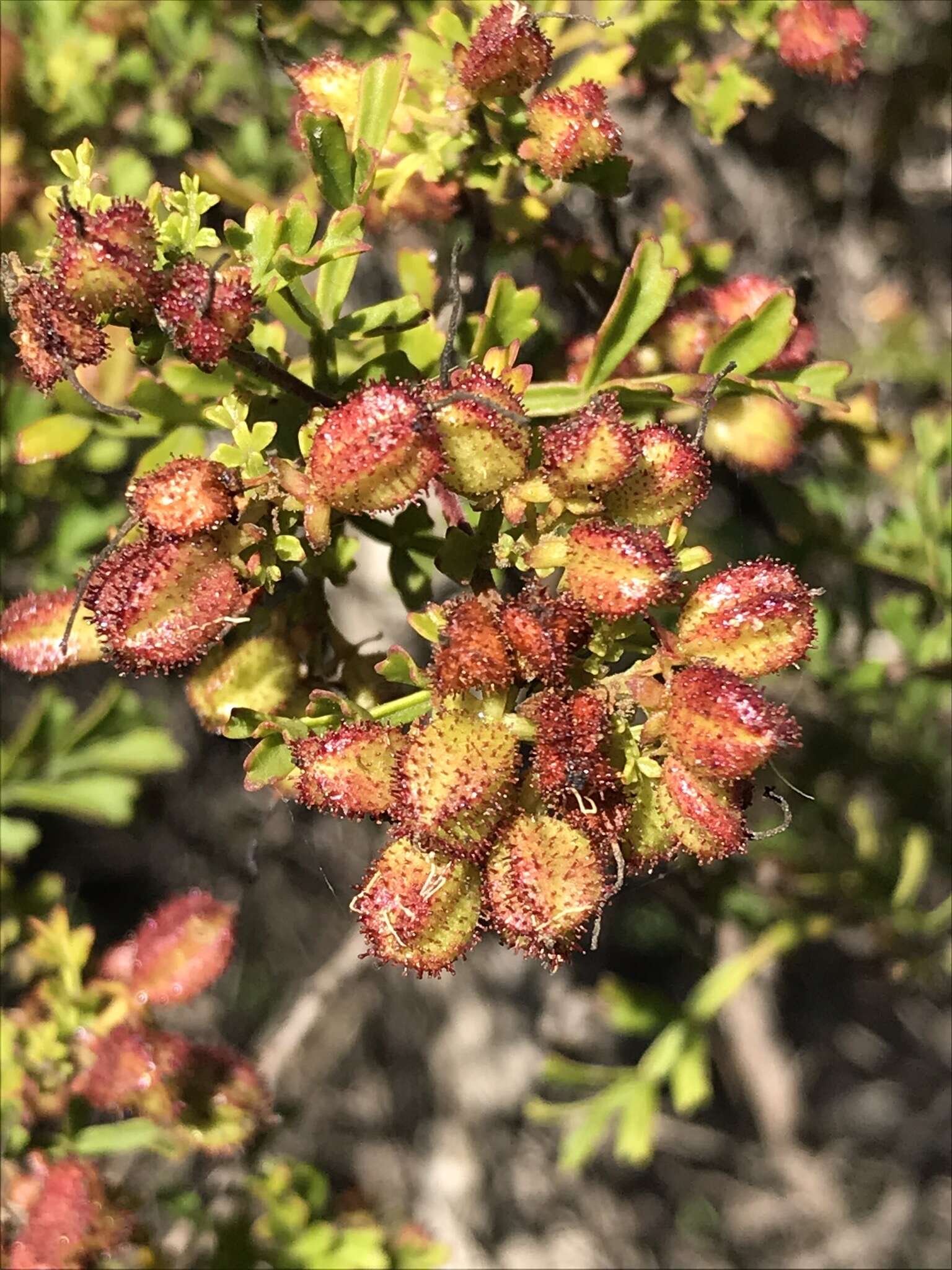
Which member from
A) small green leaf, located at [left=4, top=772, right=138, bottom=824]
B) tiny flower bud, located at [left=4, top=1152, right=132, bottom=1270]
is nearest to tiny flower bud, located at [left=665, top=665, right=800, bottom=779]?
small green leaf, located at [left=4, top=772, right=138, bottom=824]

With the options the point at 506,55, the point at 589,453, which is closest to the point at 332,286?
the point at 506,55

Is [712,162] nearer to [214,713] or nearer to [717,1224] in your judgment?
[214,713]

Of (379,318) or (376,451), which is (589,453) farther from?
(379,318)

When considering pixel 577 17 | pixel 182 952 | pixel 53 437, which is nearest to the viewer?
pixel 577 17

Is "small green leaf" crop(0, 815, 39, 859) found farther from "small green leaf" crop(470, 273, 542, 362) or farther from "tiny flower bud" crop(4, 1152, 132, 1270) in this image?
"small green leaf" crop(470, 273, 542, 362)

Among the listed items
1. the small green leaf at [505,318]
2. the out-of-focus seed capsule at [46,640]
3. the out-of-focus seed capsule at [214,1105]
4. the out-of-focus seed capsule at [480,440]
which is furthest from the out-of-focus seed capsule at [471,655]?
the out-of-focus seed capsule at [214,1105]
